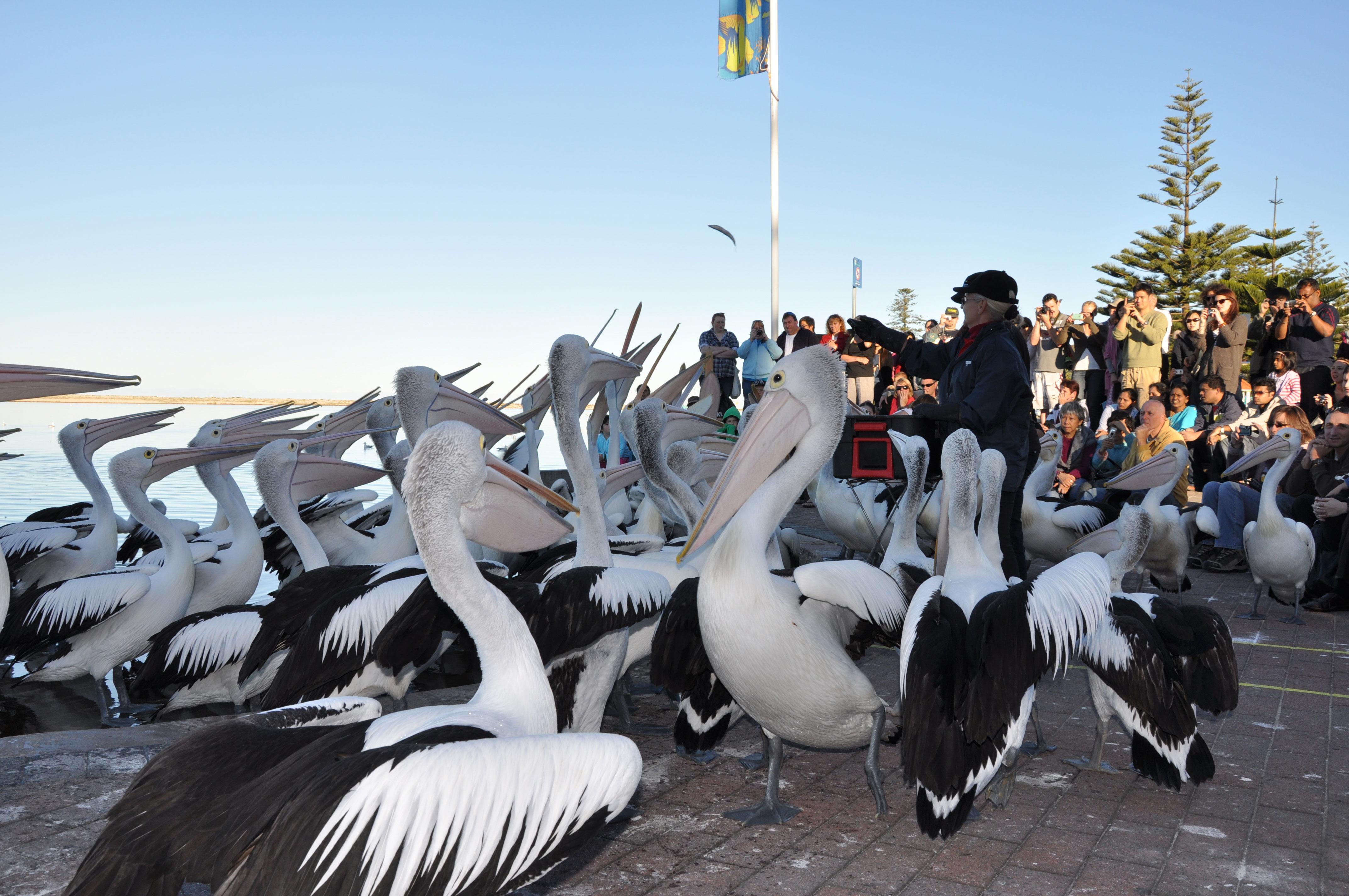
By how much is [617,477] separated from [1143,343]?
729 cm

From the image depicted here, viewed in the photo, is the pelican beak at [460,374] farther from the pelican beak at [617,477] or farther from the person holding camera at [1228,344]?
the person holding camera at [1228,344]

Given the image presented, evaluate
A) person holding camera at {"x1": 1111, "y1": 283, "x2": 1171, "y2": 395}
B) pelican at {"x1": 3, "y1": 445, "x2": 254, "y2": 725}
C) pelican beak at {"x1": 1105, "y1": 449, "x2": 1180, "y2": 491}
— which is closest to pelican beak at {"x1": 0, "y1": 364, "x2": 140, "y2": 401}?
pelican at {"x1": 3, "y1": 445, "x2": 254, "y2": 725}

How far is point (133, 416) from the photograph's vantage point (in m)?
6.57

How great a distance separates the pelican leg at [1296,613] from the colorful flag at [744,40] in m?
12.7

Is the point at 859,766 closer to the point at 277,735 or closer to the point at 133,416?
the point at 277,735

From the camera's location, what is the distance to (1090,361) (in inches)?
464

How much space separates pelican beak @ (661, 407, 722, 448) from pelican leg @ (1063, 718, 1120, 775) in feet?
10.9

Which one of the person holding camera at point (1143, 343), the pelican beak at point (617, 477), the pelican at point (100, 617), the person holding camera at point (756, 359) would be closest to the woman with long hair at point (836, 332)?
the person holding camera at point (756, 359)

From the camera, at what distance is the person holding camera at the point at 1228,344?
34.1 ft

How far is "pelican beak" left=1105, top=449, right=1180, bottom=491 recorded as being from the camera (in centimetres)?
640

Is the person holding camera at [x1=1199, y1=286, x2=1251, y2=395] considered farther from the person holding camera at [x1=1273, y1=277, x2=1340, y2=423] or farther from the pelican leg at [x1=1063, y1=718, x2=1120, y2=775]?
the pelican leg at [x1=1063, y1=718, x2=1120, y2=775]

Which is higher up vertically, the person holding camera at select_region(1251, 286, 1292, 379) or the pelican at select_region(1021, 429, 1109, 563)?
the person holding camera at select_region(1251, 286, 1292, 379)

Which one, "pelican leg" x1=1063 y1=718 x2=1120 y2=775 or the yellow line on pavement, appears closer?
"pelican leg" x1=1063 y1=718 x2=1120 y2=775

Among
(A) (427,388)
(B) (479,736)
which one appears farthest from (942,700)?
(A) (427,388)
